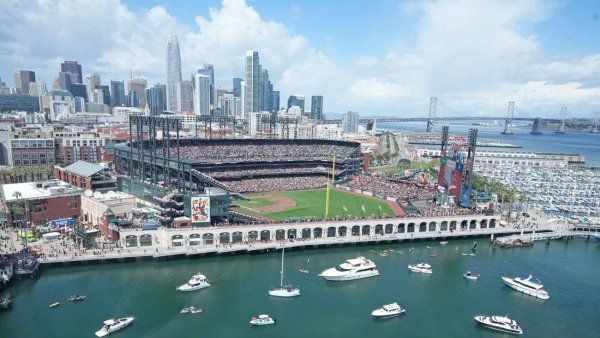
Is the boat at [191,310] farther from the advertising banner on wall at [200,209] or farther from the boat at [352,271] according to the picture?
the advertising banner on wall at [200,209]

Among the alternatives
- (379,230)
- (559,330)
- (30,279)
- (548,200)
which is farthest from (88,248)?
(548,200)

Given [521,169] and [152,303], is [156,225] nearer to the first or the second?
[152,303]

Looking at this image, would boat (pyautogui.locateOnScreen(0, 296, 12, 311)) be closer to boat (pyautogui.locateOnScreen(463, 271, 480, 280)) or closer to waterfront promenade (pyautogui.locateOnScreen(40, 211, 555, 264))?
waterfront promenade (pyautogui.locateOnScreen(40, 211, 555, 264))

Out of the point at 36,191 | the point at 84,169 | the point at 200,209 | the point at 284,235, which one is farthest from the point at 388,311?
the point at 84,169

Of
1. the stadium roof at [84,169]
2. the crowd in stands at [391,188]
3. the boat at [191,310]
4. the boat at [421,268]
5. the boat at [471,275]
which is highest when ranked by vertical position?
the stadium roof at [84,169]

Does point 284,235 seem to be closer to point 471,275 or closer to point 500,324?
point 471,275

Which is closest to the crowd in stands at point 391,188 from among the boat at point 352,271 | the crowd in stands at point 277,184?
the crowd in stands at point 277,184
